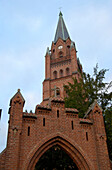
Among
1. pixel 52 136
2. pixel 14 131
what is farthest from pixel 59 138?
pixel 14 131

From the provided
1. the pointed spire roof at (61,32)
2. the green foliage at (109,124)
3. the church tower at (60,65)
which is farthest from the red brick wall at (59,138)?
the pointed spire roof at (61,32)

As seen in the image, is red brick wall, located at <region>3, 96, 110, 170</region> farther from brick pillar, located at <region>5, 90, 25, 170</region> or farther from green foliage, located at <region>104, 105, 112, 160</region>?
green foliage, located at <region>104, 105, 112, 160</region>

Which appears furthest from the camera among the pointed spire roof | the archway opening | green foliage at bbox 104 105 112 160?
the pointed spire roof

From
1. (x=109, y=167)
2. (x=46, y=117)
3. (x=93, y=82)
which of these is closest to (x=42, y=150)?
(x=46, y=117)

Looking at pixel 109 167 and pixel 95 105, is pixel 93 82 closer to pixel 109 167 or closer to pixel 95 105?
pixel 95 105

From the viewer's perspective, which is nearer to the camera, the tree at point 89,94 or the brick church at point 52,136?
the brick church at point 52,136

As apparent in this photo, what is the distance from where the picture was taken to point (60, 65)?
48.7 metres

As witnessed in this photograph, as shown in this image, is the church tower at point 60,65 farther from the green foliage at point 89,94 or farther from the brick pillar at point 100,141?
the brick pillar at point 100,141

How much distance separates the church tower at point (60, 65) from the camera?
143ft

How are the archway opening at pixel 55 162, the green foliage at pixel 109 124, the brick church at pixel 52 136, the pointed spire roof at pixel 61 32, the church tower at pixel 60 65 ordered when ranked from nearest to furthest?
1. the brick church at pixel 52 136
2. the archway opening at pixel 55 162
3. the green foliage at pixel 109 124
4. the church tower at pixel 60 65
5. the pointed spire roof at pixel 61 32

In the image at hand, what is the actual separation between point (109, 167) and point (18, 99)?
6428mm

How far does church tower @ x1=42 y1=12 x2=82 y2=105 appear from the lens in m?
43.7

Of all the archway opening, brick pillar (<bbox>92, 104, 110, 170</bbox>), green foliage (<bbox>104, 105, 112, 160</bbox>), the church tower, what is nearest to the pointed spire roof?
the church tower

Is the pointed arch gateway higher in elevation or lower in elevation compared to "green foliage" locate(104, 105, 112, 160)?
lower
